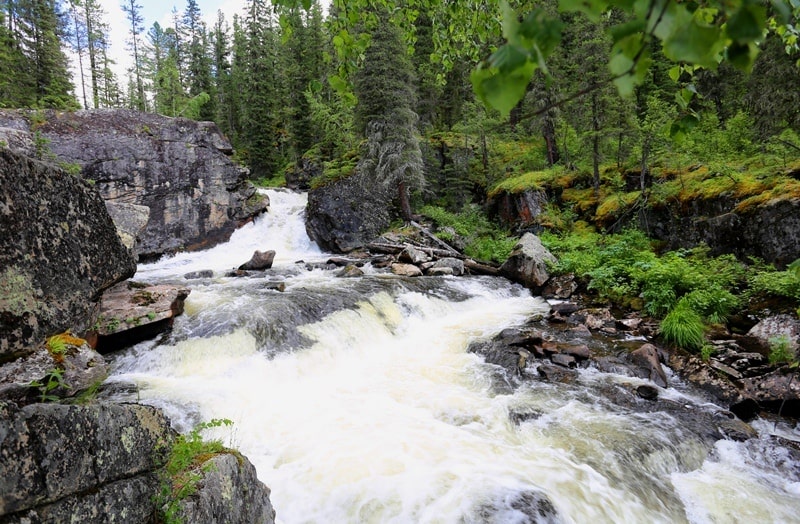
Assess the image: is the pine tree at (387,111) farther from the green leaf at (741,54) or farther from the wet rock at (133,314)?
the green leaf at (741,54)

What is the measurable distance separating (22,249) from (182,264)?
13.7m

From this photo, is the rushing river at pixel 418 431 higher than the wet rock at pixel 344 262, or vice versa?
the wet rock at pixel 344 262

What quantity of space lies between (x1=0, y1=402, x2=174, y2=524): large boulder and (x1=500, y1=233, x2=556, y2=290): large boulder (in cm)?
1302

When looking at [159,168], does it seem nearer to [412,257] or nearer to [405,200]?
[405,200]

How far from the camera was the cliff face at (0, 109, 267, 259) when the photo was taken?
17031mm

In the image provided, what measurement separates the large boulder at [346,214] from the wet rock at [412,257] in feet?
14.0

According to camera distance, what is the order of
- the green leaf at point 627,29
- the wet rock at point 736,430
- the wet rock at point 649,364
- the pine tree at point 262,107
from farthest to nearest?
the pine tree at point 262,107 < the wet rock at point 649,364 < the wet rock at point 736,430 < the green leaf at point 627,29

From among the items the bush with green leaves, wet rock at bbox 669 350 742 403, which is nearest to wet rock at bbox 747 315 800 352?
wet rock at bbox 669 350 742 403

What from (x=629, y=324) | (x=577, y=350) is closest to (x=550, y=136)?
(x=629, y=324)

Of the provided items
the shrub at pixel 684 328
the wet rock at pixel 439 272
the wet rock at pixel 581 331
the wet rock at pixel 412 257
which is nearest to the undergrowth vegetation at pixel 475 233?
the wet rock at pixel 412 257

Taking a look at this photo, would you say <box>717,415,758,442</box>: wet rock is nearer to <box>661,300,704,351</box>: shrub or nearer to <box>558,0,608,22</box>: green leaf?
<box>661,300,704,351</box>: shrub

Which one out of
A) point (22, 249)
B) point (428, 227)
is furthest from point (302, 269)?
point (22, 249)

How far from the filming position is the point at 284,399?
255 inches

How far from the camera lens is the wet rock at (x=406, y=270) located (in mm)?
14141
